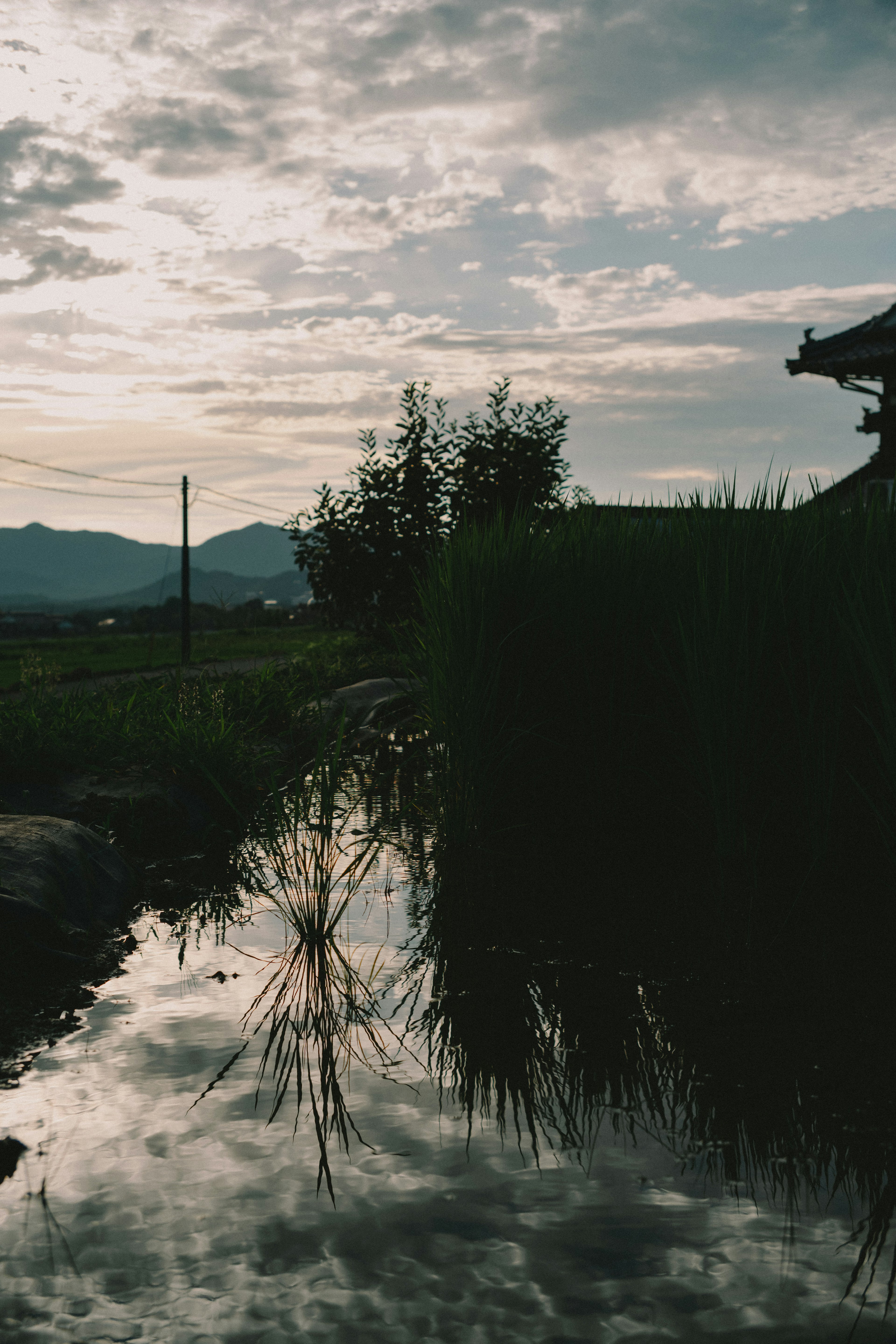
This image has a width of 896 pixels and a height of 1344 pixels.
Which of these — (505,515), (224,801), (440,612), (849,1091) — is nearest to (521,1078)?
(849,1091)

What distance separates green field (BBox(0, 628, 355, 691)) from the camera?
20.6 m

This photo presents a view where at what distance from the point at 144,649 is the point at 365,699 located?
105ft

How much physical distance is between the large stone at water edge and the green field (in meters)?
2.70

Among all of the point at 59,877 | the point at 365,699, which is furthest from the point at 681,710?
the point at 365,699

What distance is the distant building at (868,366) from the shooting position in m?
11.2

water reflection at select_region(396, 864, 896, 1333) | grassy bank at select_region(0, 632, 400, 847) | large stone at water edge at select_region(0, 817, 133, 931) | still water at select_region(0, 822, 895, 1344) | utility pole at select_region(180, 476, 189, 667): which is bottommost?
still water at select_region(0, 822, 895, 1344)

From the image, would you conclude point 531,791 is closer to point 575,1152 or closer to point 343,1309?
point 575,1152

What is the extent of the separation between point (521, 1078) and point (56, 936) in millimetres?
2092

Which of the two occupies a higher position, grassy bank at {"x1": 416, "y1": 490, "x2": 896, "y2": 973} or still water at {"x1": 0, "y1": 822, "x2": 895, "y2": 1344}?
grassy bank at {"x1": 416, "y1": 490, "x2": 896, "y2": 973}

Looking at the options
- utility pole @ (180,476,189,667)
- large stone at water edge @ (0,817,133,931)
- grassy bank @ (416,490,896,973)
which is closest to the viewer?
large stone at water edge @ (0,817,133,931)

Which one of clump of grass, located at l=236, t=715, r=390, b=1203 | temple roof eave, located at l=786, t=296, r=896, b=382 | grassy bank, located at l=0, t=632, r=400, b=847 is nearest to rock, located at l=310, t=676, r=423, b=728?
grassy bank, located at l=0, t=632, r=400, b=847

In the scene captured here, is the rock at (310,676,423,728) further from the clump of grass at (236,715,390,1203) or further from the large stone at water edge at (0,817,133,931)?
the clump of grass at (236,715,390,1203)

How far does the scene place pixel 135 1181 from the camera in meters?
2.33

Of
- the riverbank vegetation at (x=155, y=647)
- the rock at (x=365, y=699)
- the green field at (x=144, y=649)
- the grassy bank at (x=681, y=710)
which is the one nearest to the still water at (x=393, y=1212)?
the grassy bank at (x=681, y=710)
